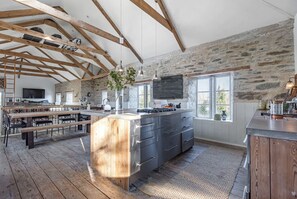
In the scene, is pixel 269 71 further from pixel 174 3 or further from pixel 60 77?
pixel 60 77

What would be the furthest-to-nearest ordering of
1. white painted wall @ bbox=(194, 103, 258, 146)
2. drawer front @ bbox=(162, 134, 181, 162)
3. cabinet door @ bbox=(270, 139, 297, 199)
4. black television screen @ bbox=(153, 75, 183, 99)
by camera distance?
black television screen @ bbox=(153, 75, 183, 99) < white painted wall @ bbox=(194, 103, 258, 146) < drawer front @ bbox=(162, 134, 181, 162) < cabinet door @ bbox=(270, 139, 297, 199)

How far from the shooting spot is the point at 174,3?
3580mm

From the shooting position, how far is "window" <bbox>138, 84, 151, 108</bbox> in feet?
19.6

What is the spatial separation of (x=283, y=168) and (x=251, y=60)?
3.25 meters

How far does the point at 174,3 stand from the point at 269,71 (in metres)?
2.60

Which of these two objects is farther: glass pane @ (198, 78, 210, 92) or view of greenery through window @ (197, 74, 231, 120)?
glass pane @ (198, 78, 210, 92)

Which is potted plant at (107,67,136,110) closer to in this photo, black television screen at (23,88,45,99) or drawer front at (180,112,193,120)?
drawer front at (180,112,193,120)

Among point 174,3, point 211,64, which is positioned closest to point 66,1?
point 174,3

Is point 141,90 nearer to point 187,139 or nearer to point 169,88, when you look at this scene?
point 169,88

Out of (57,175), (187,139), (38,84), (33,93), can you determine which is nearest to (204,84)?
(187,139)

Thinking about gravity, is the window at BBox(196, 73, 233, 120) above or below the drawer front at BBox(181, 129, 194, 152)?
above

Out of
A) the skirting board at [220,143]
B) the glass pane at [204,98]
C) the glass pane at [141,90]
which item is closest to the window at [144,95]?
the glass pane at [141,90]

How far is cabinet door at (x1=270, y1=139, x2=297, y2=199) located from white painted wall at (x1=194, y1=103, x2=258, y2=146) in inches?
115

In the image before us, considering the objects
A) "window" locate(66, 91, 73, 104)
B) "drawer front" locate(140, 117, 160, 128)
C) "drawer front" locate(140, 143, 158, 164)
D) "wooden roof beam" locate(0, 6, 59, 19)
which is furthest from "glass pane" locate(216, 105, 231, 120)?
"window" locate(66, 91, 73, 104)
